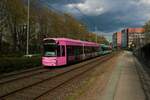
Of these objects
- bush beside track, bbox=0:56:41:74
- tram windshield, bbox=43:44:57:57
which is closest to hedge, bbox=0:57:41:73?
bush beside track, bbox=0:56:41:74

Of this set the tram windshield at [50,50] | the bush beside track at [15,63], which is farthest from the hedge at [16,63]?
the tram windshield at [50,50]

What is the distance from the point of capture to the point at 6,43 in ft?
144

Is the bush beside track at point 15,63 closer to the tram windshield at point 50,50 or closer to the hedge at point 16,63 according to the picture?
the hedge at point 16,63

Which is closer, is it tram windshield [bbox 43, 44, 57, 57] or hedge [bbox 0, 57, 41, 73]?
hedge [bbox 0, 57, 41, 73]

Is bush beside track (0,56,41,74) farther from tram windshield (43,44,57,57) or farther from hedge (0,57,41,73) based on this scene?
tram windshield (43,44,57,57)

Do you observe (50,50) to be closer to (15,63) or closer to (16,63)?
(16,63)

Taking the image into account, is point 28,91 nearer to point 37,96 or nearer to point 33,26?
point 37,96

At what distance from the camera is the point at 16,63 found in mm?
25156

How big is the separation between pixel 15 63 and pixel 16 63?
24cm

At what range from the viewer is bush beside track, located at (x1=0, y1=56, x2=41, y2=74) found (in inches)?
911

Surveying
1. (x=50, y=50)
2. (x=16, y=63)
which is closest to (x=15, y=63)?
(x=16, y=63)

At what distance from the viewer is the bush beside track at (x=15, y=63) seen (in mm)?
23141

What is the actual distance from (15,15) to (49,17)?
14.3 metres

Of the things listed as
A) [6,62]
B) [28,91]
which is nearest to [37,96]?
[28,91]
